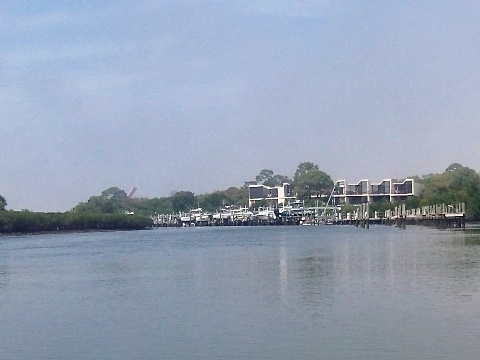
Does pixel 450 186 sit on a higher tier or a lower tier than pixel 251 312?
higher

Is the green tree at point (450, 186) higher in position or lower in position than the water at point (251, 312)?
higher

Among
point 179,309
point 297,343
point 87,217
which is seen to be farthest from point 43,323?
point 87,217

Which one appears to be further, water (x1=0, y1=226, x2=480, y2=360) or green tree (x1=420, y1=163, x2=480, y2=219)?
green tree (x1=420, y1=163, x2=480, y2=219)

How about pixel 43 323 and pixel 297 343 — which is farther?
pixel 43 323

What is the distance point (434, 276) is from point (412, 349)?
1650cm

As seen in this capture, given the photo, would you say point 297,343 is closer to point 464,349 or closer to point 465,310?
point 464,349

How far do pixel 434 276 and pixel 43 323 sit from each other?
1673cm

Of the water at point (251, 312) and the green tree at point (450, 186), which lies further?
the green tree at point (450, 186)

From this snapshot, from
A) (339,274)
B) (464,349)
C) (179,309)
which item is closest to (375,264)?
(339,274)

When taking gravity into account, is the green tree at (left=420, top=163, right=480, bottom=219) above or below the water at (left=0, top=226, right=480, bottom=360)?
above

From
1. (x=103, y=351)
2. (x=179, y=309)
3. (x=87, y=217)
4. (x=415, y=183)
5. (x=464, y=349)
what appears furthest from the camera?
(x=415, y=183)

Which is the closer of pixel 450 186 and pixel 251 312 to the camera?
pixel 251 312

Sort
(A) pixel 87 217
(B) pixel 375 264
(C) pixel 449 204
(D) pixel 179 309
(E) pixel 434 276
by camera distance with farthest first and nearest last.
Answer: (A) pixel 87 217
(C) pixel 449 204
(B) pixel 375 264
(E) pixel 434 276
(D) pixel 179 309

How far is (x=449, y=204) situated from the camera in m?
115
